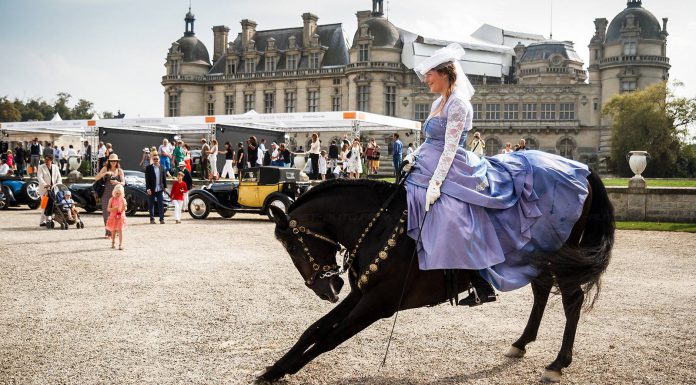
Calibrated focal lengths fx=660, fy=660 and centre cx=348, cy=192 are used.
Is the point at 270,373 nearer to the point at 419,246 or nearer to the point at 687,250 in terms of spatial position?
the point at 419,246

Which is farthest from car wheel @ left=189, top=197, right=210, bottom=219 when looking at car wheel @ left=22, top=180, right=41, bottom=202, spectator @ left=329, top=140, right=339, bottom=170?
spectator @ left=329, top=140, right=339, bottom=170

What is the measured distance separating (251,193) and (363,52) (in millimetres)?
43641

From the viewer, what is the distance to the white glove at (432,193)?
15.9 feet

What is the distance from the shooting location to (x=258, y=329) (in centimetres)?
673

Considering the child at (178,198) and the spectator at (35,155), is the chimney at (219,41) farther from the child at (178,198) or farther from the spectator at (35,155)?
the child at (178,198)

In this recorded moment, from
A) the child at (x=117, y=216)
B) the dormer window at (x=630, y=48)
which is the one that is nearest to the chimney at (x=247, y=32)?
the dormer window at (x=630, y=48)

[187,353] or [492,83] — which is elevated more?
[492,83]

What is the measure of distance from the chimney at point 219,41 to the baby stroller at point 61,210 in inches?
2398

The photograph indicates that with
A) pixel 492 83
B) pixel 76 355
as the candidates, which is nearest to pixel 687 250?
pixel 76 355

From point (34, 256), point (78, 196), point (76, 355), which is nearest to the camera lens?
point (76, 355)

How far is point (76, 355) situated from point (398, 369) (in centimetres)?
280

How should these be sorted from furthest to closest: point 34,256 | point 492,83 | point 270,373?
point 492,83, point 34,256, point 270,373

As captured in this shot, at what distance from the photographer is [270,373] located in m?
4.82

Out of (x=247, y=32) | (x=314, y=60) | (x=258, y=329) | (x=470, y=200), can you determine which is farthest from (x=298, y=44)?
(x=470, y=200)
